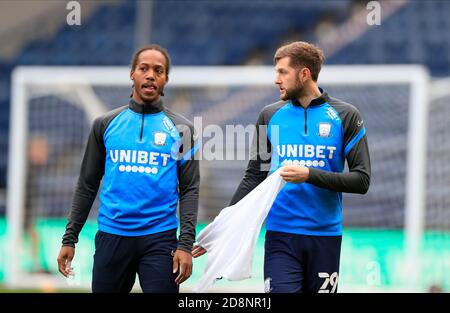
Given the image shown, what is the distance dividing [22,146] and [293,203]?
7.42 meters

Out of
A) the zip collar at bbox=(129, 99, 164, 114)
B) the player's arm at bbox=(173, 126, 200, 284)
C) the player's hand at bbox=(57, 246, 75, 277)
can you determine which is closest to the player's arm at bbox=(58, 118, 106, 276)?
the player's hand at bbox=(57, 246, 75, 277)

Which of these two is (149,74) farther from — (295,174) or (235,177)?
(235,177)

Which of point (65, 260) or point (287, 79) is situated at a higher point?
point (287, 79)

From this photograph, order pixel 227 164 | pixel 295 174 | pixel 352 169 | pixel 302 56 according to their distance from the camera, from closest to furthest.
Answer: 1. pixel 295 174
2. pixel 352 169
3. pixel 302 56
4. pixel 227 164

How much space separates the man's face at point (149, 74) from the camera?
487 cm

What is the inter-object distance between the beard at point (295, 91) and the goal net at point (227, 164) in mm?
5403

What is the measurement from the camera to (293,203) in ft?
16.0

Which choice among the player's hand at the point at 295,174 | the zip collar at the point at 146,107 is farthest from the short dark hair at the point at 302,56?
the zip collar at the point at 146,107

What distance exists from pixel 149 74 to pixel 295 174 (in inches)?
37.6

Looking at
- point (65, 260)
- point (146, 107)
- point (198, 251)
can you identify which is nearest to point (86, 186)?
point (65, 260)

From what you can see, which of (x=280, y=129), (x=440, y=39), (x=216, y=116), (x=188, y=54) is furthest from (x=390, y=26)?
(x=280, y=129)

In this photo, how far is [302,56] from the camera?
4.90 metres

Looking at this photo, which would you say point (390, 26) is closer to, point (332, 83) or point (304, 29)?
point (304, 29)

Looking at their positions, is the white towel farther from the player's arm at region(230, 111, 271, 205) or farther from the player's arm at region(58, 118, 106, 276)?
the player's arm at region(58, 118, 106, 276)
